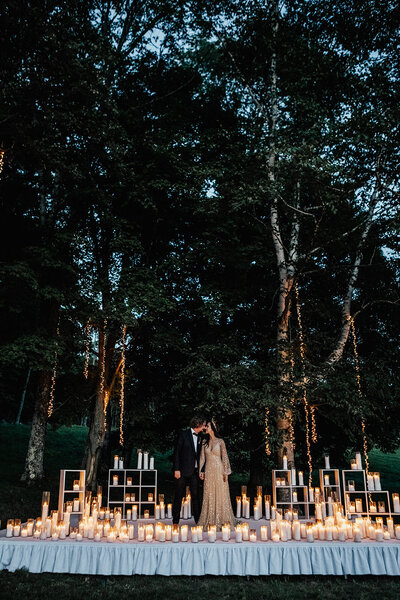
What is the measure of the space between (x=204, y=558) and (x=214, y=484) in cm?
189

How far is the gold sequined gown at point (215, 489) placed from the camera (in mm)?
6836

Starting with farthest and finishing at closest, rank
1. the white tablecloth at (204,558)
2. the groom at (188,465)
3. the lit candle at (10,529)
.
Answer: the groom at (188,465), the lit candle at (10,529), the white tablecloth at (204,558)

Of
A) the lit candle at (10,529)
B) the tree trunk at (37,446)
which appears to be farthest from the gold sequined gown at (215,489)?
the tree trunk at (37,446)

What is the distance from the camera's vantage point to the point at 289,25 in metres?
11.6

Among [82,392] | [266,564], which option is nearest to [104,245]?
[82,392]

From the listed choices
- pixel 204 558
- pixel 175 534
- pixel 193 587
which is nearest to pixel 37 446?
pixel 175 534

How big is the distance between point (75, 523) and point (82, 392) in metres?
5.99

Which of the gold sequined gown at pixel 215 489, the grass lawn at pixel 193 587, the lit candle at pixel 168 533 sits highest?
the gold sequined gown at pixel 215 489

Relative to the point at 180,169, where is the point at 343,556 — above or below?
below

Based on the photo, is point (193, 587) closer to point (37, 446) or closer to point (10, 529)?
point (10, 529)

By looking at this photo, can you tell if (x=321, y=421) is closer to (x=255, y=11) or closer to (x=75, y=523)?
(x=75, y=523)

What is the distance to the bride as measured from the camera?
684 cm

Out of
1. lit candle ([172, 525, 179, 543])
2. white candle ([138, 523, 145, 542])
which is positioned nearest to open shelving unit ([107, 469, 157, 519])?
white candle ([138, 523, 145, 542])

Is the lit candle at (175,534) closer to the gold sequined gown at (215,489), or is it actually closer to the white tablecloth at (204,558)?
the white tablecloth at (204,558)
